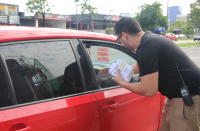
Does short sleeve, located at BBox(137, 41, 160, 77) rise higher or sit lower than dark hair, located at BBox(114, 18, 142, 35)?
lower

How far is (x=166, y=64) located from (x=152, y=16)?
35.3 metres

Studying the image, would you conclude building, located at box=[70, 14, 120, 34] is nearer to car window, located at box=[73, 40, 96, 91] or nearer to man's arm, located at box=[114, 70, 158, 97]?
car window, located at box=[73, 40, 96, 91]

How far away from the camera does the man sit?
4.77 ft

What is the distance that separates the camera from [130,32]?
1.63 metres

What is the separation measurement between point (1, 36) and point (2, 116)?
22.2 inches

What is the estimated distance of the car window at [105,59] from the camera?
198 centimetres

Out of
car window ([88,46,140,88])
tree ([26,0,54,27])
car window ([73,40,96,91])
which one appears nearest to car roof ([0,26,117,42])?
car window ([73,40,96,91])

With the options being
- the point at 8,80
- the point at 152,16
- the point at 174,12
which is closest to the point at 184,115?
the point at 8,80

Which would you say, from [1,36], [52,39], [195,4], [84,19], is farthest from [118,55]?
[84,19]

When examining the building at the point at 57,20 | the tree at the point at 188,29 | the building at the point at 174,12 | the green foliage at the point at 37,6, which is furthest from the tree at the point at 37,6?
the building at the point at 174,12

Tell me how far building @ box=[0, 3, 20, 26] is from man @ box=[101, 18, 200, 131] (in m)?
31.9

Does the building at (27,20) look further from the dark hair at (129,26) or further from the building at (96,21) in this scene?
the dark hair at (129,26)

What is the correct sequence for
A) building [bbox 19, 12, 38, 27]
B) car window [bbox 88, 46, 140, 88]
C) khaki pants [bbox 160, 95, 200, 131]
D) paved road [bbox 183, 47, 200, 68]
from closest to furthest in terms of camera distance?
khaki pants [bbox 160, 95, 200, 131], car window [bbox 88, 46, 140, 88], paved road [bbox 183, 47, 200, 68], building [bbox 19, 12, 38, 27]

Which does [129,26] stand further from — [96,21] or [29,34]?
[96,21]
